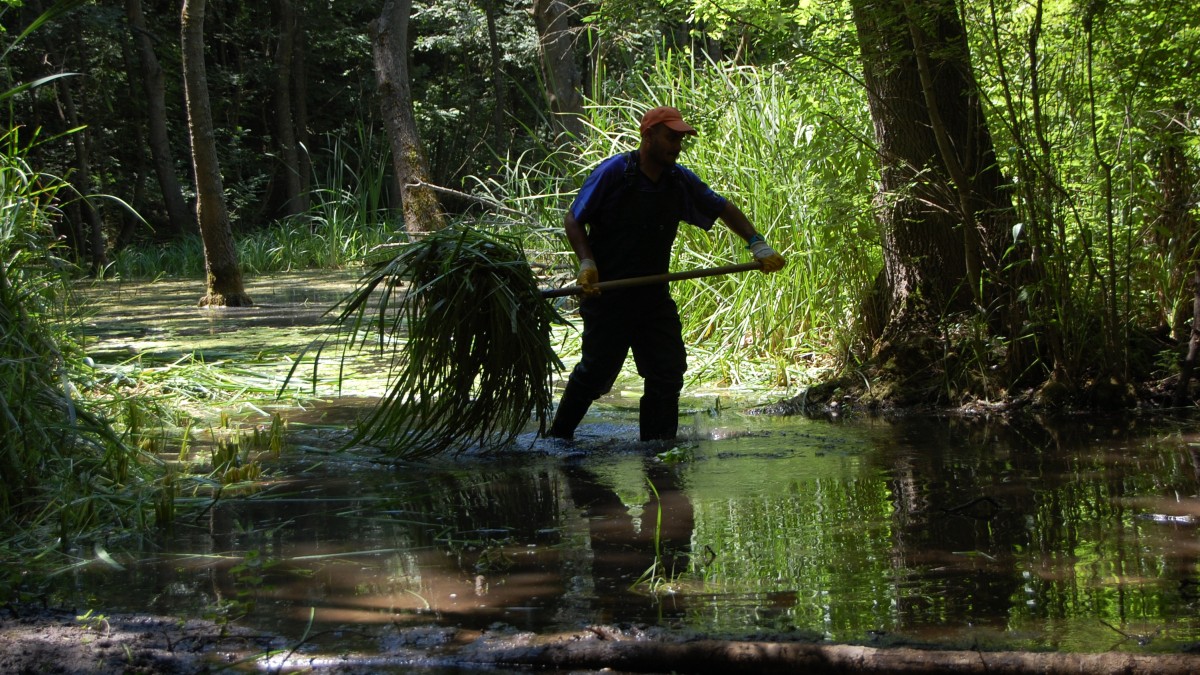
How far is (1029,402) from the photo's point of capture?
20.5 feet

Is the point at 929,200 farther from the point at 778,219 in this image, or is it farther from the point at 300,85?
the point at 300,85

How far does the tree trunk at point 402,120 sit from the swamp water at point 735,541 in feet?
29.8

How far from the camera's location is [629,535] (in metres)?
4.04

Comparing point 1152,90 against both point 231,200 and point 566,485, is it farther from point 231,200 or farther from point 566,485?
point 231,200

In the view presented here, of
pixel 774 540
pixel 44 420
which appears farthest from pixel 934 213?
pixel 44 420

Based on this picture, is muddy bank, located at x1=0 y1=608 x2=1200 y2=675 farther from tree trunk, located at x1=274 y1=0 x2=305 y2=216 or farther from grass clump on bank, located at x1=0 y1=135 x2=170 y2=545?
tree trunk, located at x1=274 y1=0 x2=305 y2=216

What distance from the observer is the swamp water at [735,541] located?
10.1 ft

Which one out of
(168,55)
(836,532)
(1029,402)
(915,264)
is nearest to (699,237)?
(915,264)

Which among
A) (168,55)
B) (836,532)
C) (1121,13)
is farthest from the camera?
(168,55)

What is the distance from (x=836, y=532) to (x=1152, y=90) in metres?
3.08

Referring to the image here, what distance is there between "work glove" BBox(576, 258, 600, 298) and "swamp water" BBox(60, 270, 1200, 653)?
0.80 metres

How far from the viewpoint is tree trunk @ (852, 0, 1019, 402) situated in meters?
6.03

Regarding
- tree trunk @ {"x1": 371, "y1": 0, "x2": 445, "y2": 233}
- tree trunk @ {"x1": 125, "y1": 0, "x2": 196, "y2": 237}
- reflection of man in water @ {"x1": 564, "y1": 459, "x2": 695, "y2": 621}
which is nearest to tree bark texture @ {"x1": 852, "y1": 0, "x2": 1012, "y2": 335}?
reflection of man in water @ {"x1": 564, "y1": 459, "x2": 695, "y2": 621}

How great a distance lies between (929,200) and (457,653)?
15.1ft
